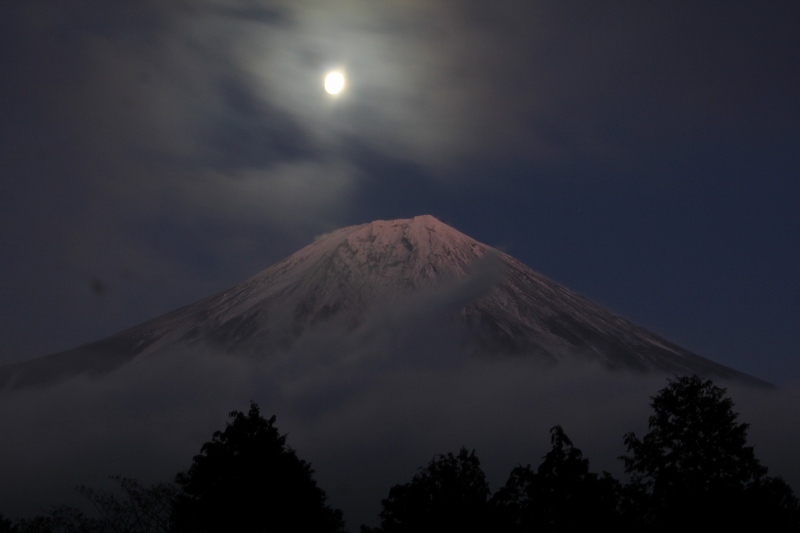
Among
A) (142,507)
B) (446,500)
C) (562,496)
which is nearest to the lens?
(562,496)

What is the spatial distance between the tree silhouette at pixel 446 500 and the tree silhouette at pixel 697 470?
3908 mm

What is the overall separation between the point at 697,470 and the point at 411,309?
5525 inches

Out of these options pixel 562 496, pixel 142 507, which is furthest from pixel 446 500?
pixel 142 507

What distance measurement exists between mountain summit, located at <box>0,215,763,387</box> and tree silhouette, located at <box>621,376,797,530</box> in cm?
11447

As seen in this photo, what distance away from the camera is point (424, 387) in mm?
169750

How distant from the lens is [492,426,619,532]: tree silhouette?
2100 cm

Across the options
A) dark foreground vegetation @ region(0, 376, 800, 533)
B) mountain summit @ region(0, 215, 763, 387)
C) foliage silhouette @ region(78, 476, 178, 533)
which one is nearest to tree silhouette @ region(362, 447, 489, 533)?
dark foreground vegetation @ region(0, 376, 800, 533)

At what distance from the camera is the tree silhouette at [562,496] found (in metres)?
21.0

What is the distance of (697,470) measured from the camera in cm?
2141

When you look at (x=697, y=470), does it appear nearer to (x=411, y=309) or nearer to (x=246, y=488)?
(x=246, y=488)

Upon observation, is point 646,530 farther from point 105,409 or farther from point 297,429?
point 105,409

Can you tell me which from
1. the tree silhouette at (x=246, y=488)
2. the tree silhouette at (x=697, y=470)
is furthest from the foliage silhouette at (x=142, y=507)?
the tree silhouette at (x=697, y=470)

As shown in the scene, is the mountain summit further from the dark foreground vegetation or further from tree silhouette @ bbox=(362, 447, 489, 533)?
tree silhouette @ bbox=(362, 447, 489, 533)

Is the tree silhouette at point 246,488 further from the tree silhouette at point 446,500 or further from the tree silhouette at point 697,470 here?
the tree silhouette at point 697,470
